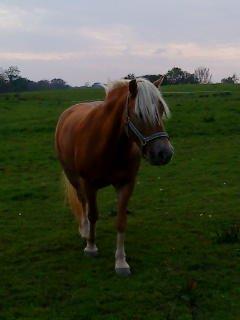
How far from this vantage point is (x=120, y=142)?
612cm

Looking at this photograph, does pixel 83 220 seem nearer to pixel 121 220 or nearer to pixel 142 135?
pixel 121 220

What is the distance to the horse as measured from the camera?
5477 millimetres

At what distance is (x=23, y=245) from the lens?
7145 millimetres

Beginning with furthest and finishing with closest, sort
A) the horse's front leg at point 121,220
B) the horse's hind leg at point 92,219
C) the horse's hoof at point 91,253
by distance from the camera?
the horse's hoof at point 91,253
the horse's hind leg at point 92,219
the horse's front leg at point 121,220

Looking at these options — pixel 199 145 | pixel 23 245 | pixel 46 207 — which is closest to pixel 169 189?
pixel 46 207

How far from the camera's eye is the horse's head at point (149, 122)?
5375 mm

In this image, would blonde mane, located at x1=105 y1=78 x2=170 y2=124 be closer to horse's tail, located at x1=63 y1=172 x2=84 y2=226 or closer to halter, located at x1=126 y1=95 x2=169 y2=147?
halter, located at x1=126 y1=95 x2=169 y2=147

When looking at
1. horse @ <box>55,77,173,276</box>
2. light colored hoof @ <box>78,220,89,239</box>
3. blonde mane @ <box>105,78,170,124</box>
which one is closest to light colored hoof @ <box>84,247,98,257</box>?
horse @ <box>55,77,173,276</box>

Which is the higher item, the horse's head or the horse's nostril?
the horse's head

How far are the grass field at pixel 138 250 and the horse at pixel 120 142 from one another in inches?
16.3

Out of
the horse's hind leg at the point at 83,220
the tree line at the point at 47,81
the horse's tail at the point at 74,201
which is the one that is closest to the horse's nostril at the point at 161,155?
the horse's hind leg at the point at 83,220

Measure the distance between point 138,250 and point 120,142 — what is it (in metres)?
1.49

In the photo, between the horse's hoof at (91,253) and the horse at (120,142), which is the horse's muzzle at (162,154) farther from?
the horse's hoof at (91,253)

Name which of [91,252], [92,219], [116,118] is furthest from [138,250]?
[116,118]
